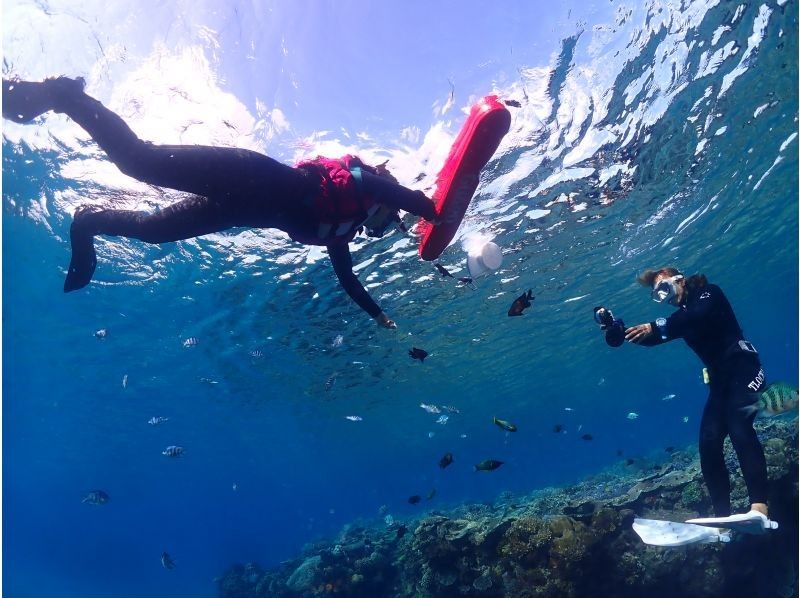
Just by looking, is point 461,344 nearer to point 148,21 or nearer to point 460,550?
point 460,550

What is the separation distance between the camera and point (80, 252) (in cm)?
527

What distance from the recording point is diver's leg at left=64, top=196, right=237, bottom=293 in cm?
518

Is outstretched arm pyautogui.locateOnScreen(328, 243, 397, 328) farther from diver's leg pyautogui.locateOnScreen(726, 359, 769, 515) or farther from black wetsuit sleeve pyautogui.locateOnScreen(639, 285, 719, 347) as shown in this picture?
diver's leg pyautogui.locateOnScreen(726, 359, 769, 515)

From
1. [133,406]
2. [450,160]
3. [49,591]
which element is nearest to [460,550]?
[450,160]

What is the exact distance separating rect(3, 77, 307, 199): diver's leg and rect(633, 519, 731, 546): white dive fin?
612 cm

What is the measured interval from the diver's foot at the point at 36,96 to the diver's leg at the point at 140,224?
123 centimetres

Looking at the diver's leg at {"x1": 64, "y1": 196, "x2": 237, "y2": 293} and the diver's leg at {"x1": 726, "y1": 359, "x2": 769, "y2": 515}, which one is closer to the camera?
the diver's leg at {"x1": 726, "y1": 359, "x2": 769, "y2": 515}

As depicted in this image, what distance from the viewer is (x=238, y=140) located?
31.7ft

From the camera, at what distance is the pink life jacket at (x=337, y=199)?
5.40 metres

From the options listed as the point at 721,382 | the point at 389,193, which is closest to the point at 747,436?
the point at 721,382

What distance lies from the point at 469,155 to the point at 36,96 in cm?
464

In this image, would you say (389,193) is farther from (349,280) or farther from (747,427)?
(747,427)

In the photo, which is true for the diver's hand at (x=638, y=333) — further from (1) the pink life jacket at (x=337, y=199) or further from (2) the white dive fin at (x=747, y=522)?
(1) the pink life jacket at (x=337, y=199)

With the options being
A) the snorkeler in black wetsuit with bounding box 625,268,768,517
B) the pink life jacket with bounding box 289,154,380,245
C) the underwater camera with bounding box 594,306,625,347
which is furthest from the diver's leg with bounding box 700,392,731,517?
the pink life jacket with bounding box 289,154,380,245
